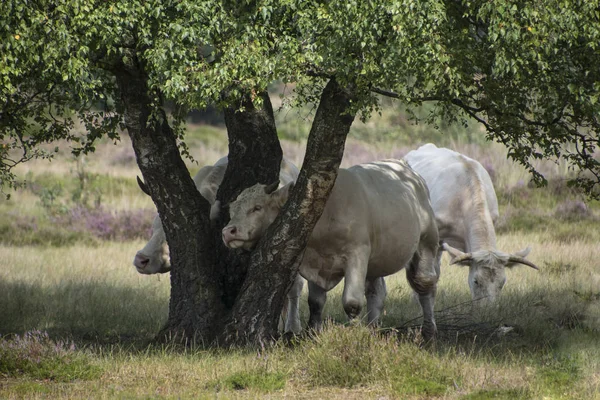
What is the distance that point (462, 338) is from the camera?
1112 centimetres

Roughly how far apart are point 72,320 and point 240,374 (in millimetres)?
4743

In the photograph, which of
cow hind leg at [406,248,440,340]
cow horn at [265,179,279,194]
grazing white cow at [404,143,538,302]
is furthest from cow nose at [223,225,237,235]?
grazing white cow at [404,143,538,302]

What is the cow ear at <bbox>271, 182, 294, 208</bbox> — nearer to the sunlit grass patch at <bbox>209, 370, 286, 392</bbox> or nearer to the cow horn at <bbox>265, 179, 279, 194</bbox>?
the cow horn at <bbox>265, 179, 279, 194</bbox>

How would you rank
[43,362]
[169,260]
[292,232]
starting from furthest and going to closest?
[169,260] → [292,232] → [43,362]

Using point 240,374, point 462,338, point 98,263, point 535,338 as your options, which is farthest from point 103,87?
point 98,263

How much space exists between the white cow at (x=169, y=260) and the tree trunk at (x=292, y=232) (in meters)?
1.85

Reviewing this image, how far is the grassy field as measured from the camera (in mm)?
8203

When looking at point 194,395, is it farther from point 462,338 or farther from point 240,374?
point 462,338

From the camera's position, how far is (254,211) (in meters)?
9.89

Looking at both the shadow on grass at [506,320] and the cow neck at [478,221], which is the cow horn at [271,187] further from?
the cow neck at [478,221]

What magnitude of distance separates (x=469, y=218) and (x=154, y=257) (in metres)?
5.11

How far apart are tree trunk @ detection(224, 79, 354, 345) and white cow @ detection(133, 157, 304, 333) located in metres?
1.85

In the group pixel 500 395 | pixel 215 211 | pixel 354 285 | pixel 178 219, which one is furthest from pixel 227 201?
pixel 500 395

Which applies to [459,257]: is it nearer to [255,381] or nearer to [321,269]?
[321,269]
